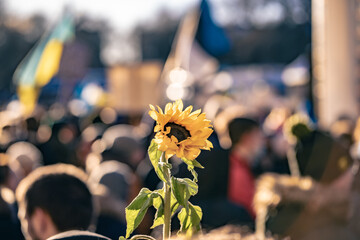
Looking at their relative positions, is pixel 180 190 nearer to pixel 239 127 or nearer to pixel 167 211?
pixel 167 211

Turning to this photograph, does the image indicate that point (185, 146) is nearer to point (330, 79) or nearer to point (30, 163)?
point (30, 163)

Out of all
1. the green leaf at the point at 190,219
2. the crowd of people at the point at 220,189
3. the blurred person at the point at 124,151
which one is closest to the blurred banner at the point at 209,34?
the crowd of people at the point at 220,189

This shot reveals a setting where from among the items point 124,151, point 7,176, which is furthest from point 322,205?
point 124,151

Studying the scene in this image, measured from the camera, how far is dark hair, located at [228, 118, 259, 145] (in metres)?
4.27

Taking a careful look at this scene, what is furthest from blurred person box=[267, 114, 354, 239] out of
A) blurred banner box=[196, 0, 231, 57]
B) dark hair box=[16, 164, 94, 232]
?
blurred banner box=[196, 0, 231, 57]

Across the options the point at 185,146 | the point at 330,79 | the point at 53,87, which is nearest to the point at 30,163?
the point at 185,146

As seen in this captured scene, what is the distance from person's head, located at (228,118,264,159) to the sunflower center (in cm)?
277

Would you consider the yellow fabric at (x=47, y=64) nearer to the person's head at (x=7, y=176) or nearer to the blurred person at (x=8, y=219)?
the person's head at (x=7, y=176)

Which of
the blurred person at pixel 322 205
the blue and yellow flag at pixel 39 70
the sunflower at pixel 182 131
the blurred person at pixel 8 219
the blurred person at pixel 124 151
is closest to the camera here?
the sunflower at pixel 182 131

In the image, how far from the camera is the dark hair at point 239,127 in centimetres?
427

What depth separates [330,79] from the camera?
878 cm

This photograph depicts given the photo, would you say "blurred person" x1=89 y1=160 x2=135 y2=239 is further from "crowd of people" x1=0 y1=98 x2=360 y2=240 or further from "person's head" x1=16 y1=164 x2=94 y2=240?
"person's head" x1=16 y1=164 x2=94 y2=240

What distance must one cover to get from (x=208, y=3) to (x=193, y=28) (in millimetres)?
435

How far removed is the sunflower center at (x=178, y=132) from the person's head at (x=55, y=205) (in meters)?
1.28
